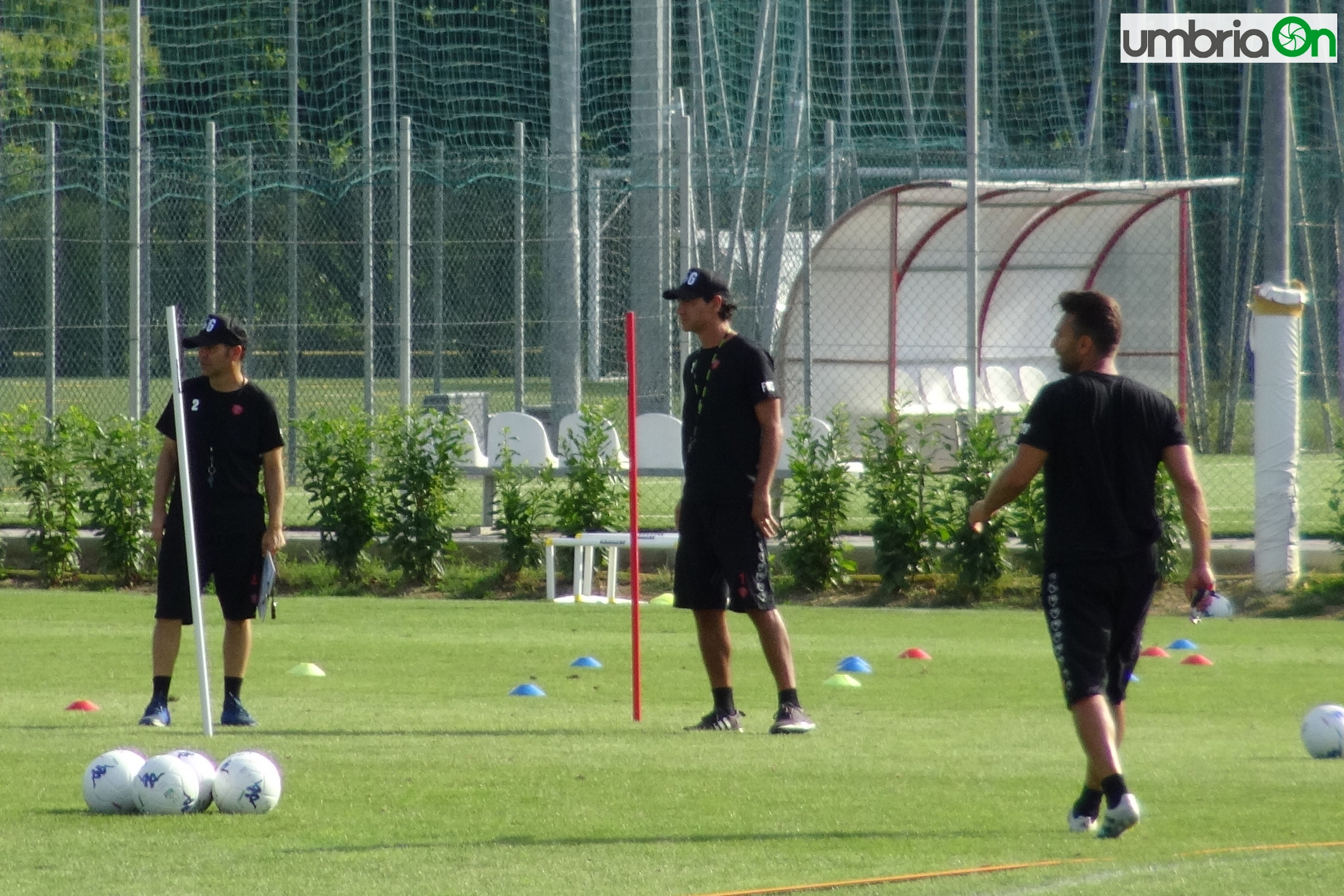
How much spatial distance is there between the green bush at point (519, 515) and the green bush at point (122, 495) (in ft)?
9.16

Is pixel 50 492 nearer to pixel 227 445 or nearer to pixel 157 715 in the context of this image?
pixel 227 445

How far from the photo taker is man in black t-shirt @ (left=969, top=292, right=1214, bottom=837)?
6.00 m

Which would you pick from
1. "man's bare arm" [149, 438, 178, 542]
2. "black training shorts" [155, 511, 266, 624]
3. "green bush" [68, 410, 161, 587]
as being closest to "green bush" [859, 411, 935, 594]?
"green bush" [68, 410, 161, 587]

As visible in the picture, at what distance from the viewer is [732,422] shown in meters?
8.48

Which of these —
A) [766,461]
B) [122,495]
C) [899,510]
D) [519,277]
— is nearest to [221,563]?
[766,461]

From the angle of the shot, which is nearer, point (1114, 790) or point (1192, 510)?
point (1114, 790)

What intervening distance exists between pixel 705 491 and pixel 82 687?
3.69 m

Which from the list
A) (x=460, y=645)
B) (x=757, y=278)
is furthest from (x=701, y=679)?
(x=757, y=278)

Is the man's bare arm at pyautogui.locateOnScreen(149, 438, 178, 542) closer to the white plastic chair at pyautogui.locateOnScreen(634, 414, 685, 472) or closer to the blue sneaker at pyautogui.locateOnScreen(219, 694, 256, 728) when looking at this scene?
the blue sneaker at pyautogui.locateOnScreen(219, 694, 256, 728)

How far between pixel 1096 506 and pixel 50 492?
11586 mm

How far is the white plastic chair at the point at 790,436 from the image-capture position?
51.4ft

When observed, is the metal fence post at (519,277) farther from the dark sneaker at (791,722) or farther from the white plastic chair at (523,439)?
the dark sneaker at (791,722)

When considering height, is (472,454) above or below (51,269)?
below

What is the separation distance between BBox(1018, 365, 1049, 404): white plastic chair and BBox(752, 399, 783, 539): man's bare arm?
597 inches
